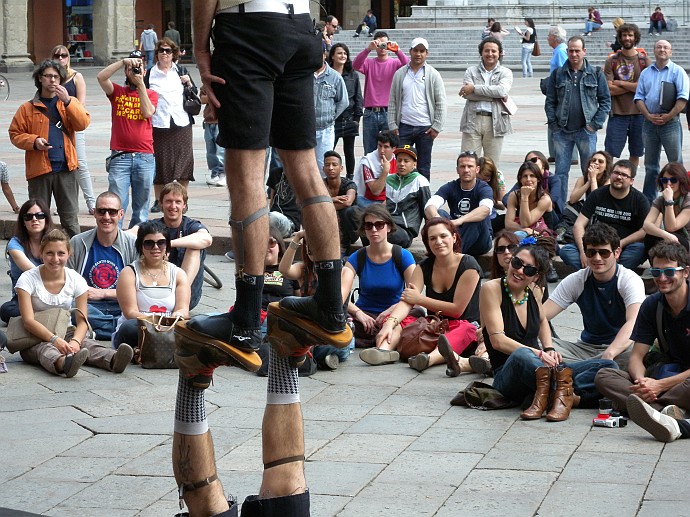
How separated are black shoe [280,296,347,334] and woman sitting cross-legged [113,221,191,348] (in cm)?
434

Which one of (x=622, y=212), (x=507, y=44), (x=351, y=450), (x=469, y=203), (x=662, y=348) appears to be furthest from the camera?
(x=507, y=44)

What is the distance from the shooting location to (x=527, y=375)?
703cm

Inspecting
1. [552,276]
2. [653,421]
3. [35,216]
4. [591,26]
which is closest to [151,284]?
[35,216]

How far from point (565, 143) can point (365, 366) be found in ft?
19.5

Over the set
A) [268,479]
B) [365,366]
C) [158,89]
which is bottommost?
[365,366]

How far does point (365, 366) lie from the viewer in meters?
8.34

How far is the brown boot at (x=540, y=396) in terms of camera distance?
6.89 metres

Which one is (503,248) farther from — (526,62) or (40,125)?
(526,62)

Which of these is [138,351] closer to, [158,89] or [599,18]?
[158,89]

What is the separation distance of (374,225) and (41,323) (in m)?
2.33

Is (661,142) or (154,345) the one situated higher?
(661,142)

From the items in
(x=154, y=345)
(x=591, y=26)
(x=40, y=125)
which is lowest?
(x=154, y=345)

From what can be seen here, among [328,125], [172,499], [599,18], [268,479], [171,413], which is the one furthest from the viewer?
[599,18]

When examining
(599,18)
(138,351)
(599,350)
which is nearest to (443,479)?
(599,350)
